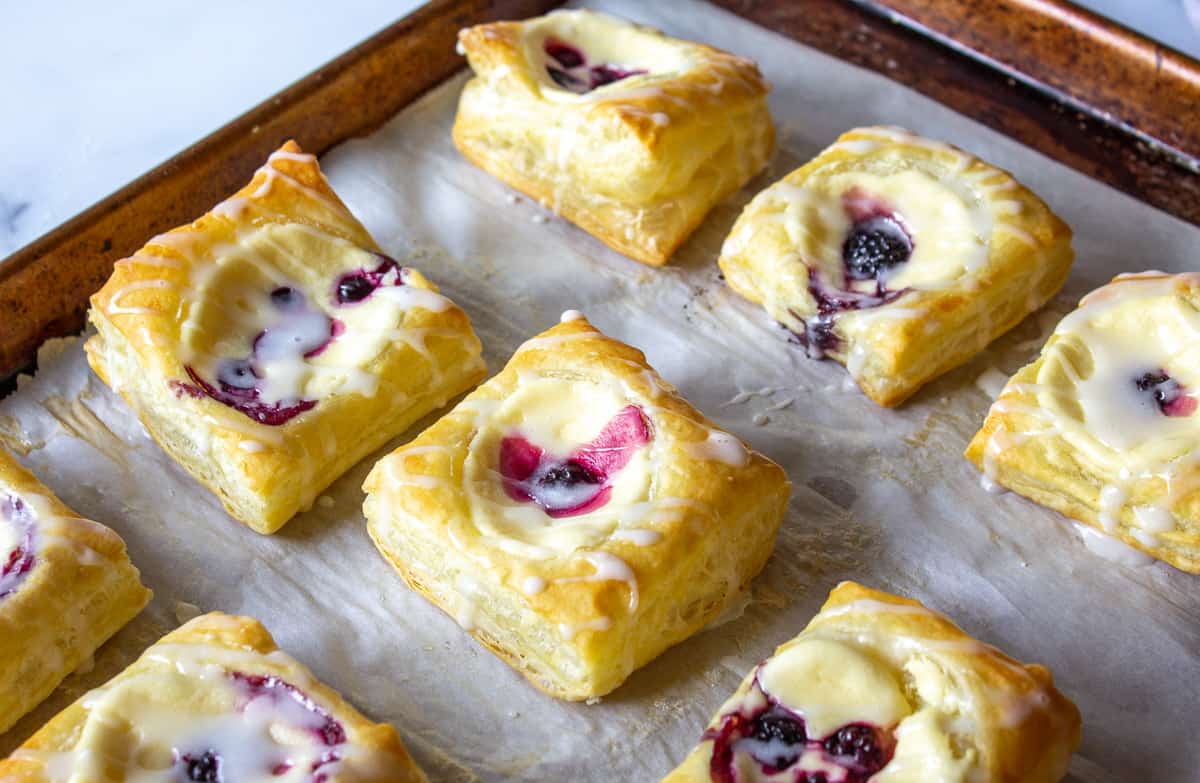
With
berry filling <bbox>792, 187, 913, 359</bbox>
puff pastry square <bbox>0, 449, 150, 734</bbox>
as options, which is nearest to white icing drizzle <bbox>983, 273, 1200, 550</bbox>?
berry filling <bbox>792, 187, 913, 359</bbox>

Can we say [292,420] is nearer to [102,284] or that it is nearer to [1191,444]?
[102,284]

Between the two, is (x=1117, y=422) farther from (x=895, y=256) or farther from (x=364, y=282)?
(x=364, y=282)

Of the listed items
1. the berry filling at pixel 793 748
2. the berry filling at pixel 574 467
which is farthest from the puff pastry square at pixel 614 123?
the berry filling at pixel 793 748

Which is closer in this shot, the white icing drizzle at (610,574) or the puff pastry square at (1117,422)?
the white icing drizzle at (610,574)

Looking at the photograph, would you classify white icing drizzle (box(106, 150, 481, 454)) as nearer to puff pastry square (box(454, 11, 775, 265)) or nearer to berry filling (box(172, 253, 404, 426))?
berry filling (box(172, 253, 404, 426))

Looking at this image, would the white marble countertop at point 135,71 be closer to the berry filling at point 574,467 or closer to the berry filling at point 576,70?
the berry filling at point 576,70
